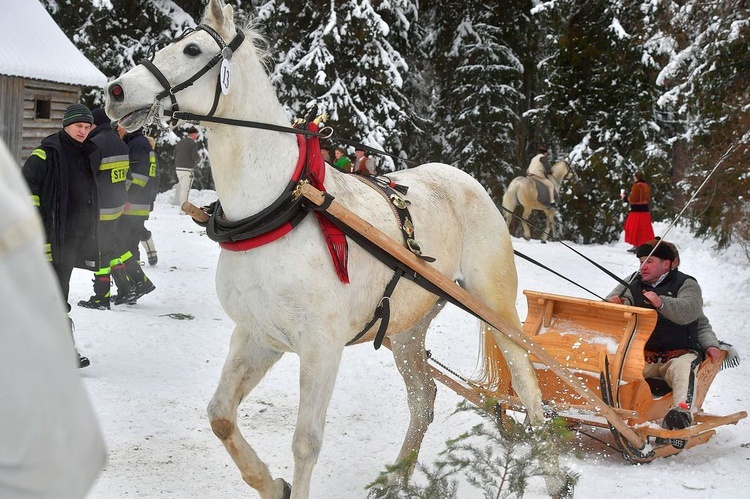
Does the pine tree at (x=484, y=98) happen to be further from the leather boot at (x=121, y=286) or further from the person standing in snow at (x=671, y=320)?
the person standing in snow at (x=671, y=320)

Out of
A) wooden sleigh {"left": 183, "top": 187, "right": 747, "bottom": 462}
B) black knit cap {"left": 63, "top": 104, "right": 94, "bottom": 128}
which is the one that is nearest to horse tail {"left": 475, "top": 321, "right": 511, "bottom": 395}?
wooden sleigh {"left": 183, "top": 187, "right": 747, "bottom": 462}

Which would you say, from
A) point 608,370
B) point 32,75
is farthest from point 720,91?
point 32,75

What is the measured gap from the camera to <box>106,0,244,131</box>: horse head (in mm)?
3518

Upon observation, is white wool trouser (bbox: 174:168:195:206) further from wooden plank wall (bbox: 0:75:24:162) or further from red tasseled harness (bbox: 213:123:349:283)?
red tasseled harness (bbox: 213:123:349:283)

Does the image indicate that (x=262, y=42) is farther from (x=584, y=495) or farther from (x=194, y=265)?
(x=194, y=265)

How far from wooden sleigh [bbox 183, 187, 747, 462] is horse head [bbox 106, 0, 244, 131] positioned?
1615 millimetres

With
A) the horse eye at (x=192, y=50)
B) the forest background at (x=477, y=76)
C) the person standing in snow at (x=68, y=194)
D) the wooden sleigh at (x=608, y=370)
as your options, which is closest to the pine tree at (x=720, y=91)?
the forest background at (x=477, y=76)

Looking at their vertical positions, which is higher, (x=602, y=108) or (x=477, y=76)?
(x=477, y=76)

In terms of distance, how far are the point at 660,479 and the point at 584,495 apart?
0.61 m

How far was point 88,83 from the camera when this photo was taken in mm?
17359

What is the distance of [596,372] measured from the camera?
17.6ft

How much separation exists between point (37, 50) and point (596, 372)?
50.2 feet

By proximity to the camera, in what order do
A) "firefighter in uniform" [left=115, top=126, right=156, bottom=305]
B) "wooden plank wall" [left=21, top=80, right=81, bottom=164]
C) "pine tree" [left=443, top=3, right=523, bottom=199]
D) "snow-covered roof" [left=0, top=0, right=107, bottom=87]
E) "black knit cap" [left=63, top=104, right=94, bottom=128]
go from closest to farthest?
"black knit cap" [left=63, top=104, right=94, bottom=128], "firefighter in uniform" [left=115, top=126, right=156, bottom=305], "snow-covered roof" [left=0, top=0, right=107, bottom=87], "wooden plank wall" [left=21, top=80, right=81, bottom=164], "pine tree" [left=443, top=3, right=523, bottom=199]

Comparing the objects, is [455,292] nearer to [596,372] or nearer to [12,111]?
[596,372]
